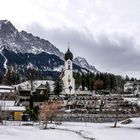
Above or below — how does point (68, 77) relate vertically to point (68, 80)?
above

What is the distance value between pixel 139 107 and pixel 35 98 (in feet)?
114

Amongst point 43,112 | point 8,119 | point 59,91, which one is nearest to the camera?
point 43,112

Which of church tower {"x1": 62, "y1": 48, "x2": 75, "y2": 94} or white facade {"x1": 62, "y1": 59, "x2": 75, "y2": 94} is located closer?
white facade {"x1": 62, "y1": 59, "x2": 75, "y2": 94}

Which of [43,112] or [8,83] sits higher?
[8,83]

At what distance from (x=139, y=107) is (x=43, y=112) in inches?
1283

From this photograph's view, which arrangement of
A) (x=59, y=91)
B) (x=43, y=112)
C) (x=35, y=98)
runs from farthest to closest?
(x=59, y=91) < (x=35, y=98) < (x=43, y=112)

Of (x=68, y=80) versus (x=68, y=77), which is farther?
(x=68, y=77)

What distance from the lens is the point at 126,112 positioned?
109062 mm

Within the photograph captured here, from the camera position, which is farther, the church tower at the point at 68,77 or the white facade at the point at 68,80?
the church tower at the point at 68,77

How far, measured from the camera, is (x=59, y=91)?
15688cm

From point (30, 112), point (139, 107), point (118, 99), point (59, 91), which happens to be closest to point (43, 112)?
point (30, 112)

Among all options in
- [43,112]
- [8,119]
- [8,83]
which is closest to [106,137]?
[43,112]

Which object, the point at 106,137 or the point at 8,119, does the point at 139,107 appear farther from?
the point at 106,137

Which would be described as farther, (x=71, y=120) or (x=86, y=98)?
(x=86, y=98)
